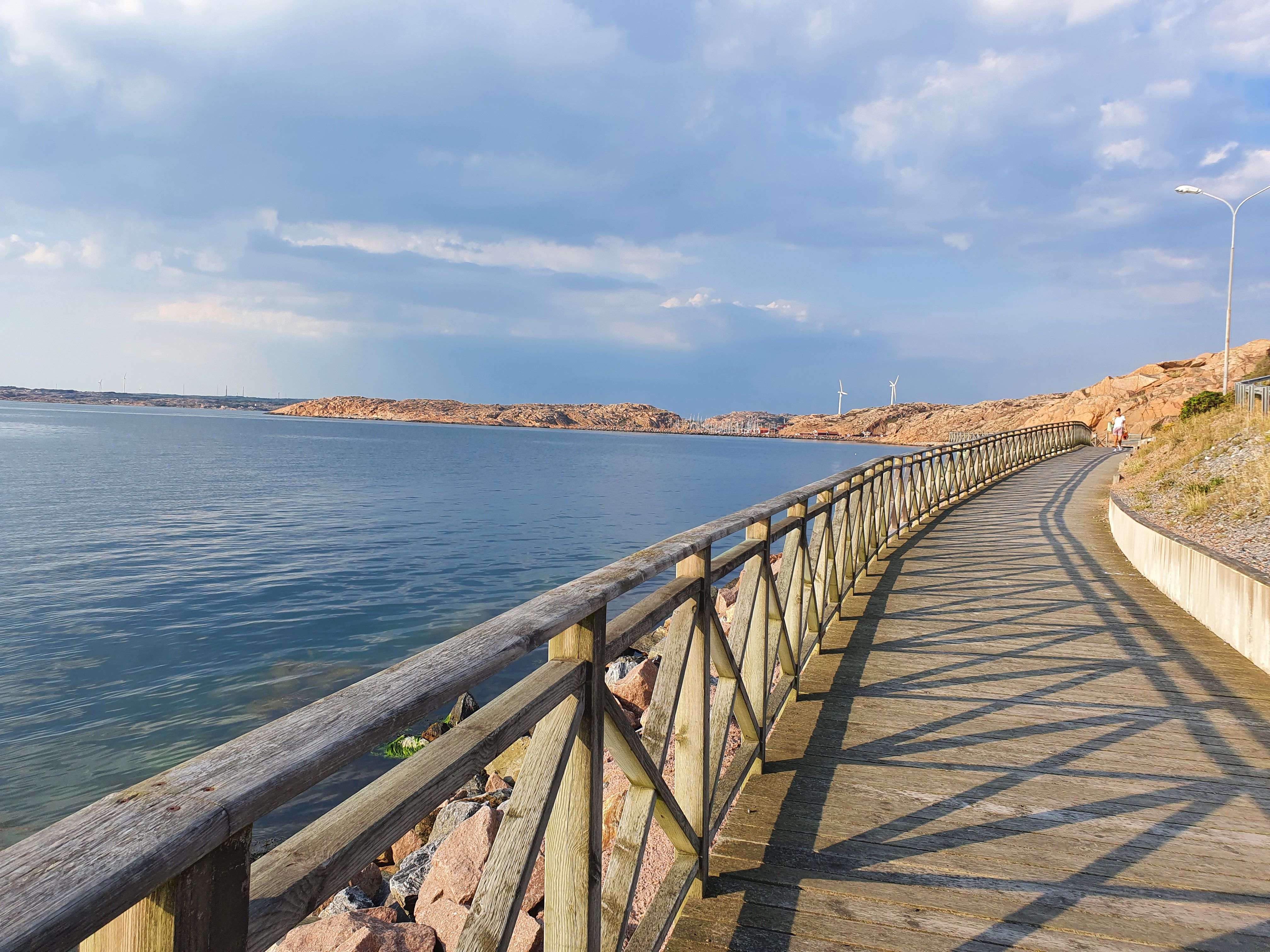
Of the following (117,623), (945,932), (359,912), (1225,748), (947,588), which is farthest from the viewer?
(117,623)

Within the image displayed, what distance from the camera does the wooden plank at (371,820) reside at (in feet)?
3.42

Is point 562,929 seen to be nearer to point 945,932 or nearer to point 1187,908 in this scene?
point 945,932

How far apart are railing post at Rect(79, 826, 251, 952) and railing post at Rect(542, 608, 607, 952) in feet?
3.51

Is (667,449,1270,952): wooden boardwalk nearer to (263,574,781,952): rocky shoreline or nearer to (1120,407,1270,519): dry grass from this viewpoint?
(263,574,781,952): rocky shoreline

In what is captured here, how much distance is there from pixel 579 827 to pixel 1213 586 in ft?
22.8

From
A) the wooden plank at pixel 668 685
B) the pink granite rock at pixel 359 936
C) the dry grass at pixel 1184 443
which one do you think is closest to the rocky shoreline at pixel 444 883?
the pink granite rock at pixel 359 936

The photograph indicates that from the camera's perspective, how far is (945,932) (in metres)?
2.78

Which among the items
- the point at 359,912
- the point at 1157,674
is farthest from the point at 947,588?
the point at 359,912

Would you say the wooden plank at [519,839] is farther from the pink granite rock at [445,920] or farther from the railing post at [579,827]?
the pink granite rock at [445,920]

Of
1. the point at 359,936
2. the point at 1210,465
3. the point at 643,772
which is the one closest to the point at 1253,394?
the point at 1210,465

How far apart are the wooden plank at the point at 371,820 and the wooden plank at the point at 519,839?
116mm

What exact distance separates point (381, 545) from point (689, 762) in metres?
23.5

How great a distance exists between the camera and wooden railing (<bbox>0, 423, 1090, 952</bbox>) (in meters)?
0.83

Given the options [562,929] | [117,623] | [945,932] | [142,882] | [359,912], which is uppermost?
[142,882]
